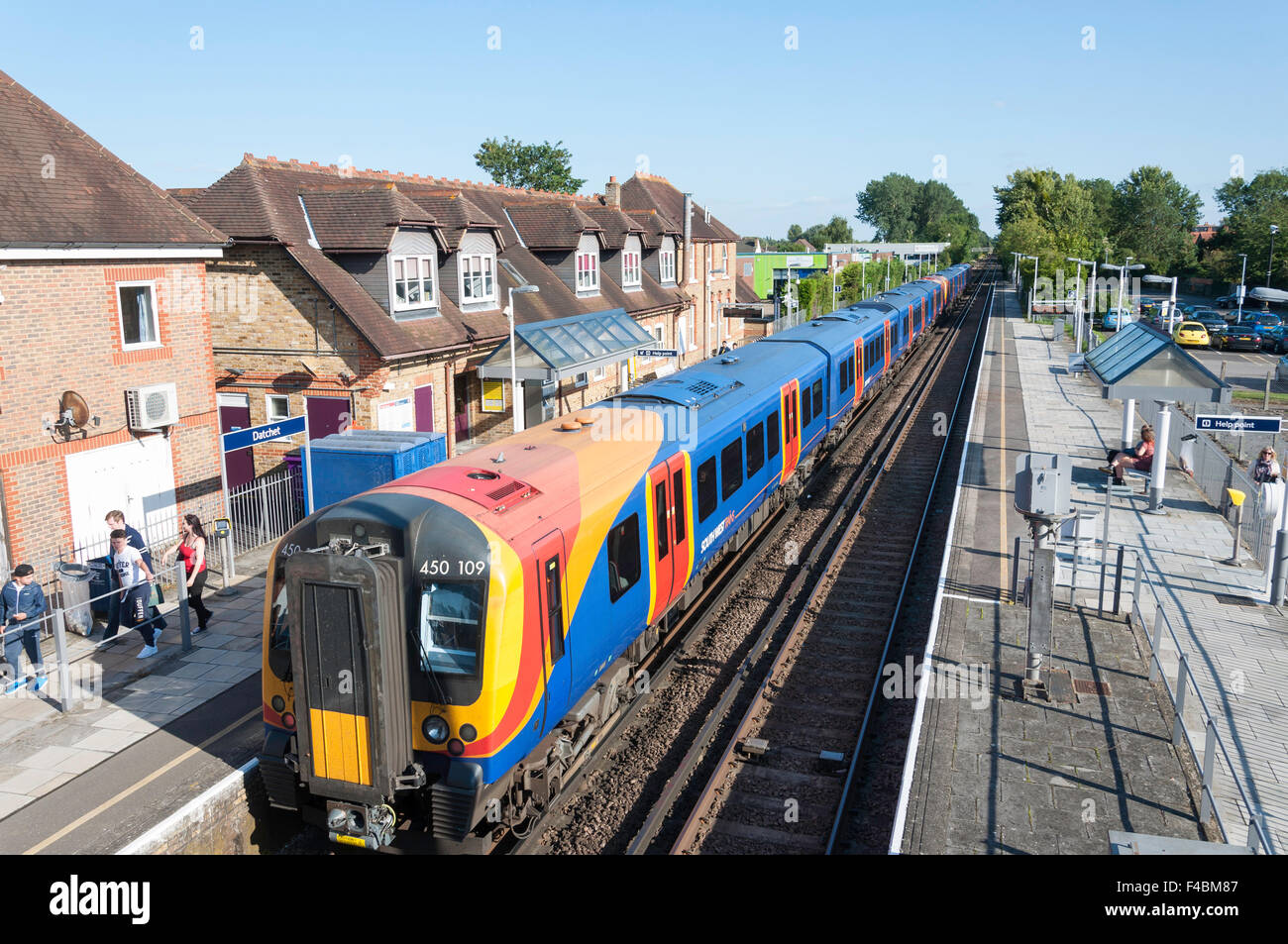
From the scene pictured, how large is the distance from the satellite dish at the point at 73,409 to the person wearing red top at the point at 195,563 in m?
2.57

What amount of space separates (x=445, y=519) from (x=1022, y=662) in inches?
295

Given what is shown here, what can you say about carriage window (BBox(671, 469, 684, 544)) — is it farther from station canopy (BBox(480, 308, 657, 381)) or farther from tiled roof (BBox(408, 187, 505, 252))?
tiled roof (BBox(408, 187, 505, 252))

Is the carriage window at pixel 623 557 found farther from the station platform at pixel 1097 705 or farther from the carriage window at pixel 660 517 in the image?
the station platform at pixel 1097 705

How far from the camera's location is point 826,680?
37.9 ft

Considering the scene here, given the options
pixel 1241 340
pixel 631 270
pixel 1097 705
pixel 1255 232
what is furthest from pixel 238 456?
pixel 1255 232

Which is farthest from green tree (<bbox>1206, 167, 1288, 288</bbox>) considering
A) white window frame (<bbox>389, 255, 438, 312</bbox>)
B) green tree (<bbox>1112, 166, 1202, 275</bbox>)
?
white window frame (<bbox>389, 255, 438, 312</bbox>)

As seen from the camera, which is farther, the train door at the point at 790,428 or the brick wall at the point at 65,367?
the train door at the point at 790,428

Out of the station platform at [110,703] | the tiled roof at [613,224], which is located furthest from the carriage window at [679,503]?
the tiled roof at [613,224]

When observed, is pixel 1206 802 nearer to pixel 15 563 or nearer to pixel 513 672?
pixel 513 672

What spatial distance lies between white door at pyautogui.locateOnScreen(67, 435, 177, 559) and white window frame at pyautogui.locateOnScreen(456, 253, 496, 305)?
913cm

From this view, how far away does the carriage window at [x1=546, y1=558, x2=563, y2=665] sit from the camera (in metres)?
7.87

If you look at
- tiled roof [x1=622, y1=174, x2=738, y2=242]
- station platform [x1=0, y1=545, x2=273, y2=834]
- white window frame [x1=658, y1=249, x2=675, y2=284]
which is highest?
tiled roof [x1=622, y1=174, x2=738, y2=242]

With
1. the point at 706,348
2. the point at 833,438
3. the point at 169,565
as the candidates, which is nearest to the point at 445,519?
the point at 169,565

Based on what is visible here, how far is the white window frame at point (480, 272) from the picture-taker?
74.3ft
